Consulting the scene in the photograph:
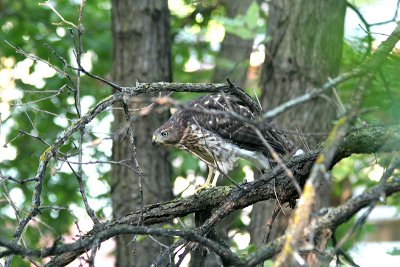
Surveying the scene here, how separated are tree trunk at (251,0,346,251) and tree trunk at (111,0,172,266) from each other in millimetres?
1067

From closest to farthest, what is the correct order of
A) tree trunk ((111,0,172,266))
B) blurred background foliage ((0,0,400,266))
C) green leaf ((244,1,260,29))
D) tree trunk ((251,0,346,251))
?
green leaf ((244,1,260,29))
tree trunk ((251,0,346,251))
tree trunk ((111,0,172,266))
blurred background foliage ((0,0,400,266))

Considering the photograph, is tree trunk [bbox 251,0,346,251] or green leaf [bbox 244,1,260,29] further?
tree trunk [bbox 251,0,346,251]

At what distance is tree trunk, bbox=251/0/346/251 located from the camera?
6117 millimetres

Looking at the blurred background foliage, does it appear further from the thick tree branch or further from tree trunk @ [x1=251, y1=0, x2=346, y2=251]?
the thick tree branch

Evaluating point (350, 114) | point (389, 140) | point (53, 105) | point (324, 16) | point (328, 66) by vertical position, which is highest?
point (53, 105)

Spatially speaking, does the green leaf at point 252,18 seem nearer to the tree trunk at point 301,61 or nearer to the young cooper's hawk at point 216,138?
the tree trunk at point 301,61

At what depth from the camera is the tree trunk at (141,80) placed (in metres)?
6.82

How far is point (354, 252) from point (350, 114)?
12.0 feet

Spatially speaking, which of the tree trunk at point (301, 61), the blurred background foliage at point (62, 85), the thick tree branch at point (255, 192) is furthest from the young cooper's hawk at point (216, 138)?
the thick tree branch at point (255, 192)

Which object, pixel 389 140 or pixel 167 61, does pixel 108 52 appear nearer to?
pixel 167 61

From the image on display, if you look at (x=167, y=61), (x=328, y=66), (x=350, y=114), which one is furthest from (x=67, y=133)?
(x=167, y=61)

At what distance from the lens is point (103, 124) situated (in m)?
7.57

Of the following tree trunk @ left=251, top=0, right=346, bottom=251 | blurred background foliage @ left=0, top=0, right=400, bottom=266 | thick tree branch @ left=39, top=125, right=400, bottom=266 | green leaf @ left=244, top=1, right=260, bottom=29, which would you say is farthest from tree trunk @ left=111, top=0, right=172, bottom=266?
thick tree branch @ left=39, top=125, right=400, bottom=266

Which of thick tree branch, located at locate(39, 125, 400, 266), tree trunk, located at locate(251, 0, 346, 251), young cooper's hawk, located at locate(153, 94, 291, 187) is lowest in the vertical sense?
thick tree branch, located at locate(39, 125, 400, 266)
